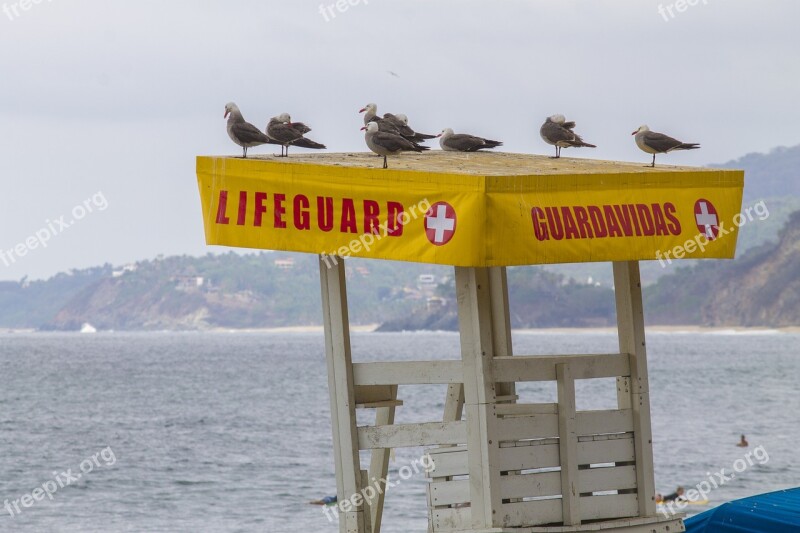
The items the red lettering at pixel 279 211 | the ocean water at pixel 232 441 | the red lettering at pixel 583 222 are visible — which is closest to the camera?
the red lettering at pixel 583 222

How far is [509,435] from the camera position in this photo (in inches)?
358

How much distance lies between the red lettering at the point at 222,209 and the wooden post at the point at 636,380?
9.12 feet

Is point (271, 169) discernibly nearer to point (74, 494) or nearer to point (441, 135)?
point (441, 135)

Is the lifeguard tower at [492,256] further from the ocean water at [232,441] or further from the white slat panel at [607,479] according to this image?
the ocean water at [232,441]

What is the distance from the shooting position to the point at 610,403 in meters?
75.4

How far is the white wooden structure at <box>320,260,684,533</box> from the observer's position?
8.95 metres

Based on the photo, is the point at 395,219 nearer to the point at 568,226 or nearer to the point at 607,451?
the point at 568,226

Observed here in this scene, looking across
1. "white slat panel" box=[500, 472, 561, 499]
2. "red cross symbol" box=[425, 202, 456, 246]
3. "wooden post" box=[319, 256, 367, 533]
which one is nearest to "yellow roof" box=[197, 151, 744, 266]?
"red cross symbol" box=[425, 202, 456, 246]

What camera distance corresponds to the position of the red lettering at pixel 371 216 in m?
8.79

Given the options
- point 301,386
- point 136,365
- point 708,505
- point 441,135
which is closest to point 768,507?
point 441,135

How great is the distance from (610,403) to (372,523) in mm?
66136

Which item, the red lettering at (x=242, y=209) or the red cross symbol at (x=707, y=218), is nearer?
the red cross symbol at (x=707, y=218)

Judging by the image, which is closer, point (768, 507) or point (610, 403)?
point (768, 507)

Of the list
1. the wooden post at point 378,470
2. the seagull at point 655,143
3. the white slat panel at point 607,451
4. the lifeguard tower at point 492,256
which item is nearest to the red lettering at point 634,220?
the lifeguard tower at point 492,256
